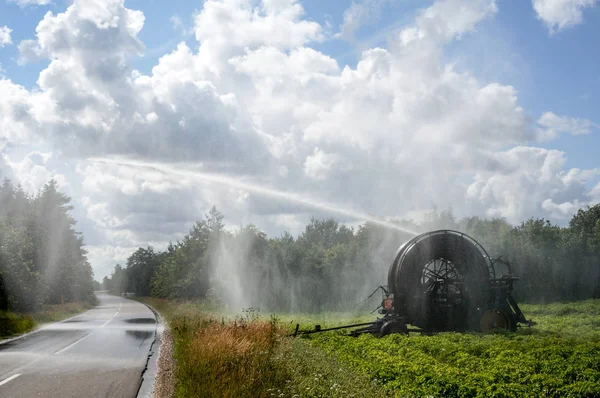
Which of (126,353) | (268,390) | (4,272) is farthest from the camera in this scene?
(4,272)

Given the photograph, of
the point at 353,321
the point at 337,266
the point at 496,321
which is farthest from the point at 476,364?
the point at 337,266

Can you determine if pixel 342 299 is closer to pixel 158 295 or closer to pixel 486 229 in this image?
pixel 486 229

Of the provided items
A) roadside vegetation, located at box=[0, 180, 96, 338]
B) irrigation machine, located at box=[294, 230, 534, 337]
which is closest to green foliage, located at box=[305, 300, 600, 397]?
irrigation machine, located at box=[294, 230, 534, 337]

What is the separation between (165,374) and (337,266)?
35596 mm

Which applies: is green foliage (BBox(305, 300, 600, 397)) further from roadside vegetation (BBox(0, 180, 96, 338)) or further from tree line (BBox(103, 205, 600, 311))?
tree line (BBox(103, 205, 600, 311))

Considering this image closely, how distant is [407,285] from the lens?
22000 mm

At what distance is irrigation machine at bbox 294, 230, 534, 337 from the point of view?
2108cm

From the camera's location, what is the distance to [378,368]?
38.4 feet

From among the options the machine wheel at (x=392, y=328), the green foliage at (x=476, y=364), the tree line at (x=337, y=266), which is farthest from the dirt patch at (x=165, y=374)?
the tree line at (x=337, y=266)

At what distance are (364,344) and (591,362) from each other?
19.7 ft

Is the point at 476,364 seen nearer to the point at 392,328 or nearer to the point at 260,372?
the point at 260,372

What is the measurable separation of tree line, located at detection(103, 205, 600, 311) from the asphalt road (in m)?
24.3

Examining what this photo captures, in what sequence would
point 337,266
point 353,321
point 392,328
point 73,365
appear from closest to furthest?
point 73,365, point 392,328, point 353,321, point 337,266

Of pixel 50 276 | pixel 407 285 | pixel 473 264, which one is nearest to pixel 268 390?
pixel 407 285
